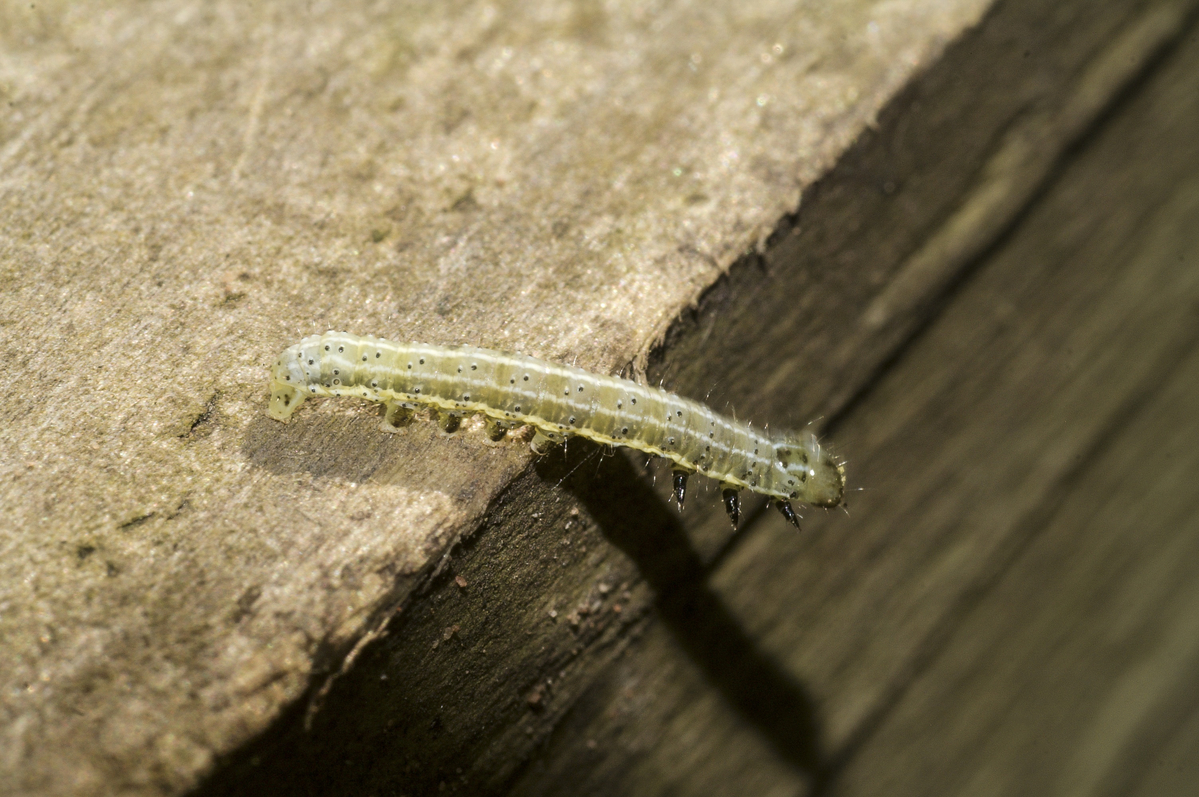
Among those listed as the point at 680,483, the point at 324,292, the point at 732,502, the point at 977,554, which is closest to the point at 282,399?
the point at 324,292

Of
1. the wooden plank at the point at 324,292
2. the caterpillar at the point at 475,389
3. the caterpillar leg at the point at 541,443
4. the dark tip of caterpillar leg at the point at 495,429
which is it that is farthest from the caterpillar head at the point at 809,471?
the dark tip of caterpillar leg at the point at 495,429

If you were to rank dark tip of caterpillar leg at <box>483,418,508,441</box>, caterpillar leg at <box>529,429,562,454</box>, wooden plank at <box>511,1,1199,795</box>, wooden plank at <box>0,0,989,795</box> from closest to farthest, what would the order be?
wooden plank at <box>0,0,989,795</box>
caterpillar leg at <box>529,429,562,454</box>
dark tip of caterpillar leg at <box>483,418,508,441</box>
wooden plank at <box>511,1,1199,795</box>

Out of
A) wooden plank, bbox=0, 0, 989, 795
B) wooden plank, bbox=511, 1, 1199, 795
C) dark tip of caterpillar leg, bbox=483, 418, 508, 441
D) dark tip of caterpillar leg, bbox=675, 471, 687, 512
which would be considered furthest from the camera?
wooden plank, bbox=511, 1, 1199, 795

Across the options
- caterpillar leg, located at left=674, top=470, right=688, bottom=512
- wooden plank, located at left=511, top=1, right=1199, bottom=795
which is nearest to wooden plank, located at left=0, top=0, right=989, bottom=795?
caterpillar leg, located at left=674, top=470, right=688, bottom=512

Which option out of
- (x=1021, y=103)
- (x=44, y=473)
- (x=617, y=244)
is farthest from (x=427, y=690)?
(x=1021, y=103)

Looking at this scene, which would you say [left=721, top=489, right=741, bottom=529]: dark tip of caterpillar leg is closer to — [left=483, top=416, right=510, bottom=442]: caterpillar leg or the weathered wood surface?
the weathered wood surface

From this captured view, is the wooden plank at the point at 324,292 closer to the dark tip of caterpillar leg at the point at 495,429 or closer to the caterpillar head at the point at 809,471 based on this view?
the dark tip of caterpillar leg at the point at 495,429

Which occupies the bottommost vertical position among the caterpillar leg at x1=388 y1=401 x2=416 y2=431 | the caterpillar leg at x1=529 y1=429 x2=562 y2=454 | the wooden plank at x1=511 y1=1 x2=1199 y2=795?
the wooden plank at x1=511 y1=1 x2=1199 y2=795
